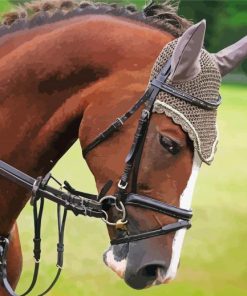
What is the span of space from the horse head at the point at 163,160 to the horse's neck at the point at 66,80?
3.3 inches

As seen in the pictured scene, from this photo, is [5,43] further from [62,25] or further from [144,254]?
[144,254]

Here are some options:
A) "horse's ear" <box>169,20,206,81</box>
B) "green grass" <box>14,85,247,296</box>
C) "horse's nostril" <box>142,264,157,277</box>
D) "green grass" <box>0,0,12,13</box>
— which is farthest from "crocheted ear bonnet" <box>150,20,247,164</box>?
"green grass" <box>14,85,247,296</box>

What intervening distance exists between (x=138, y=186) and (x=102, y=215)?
0.16m

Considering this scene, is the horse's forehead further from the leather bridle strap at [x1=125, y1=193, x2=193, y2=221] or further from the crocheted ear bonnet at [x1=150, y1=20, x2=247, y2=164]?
the leather bridle strap at [x1=125, y1=193, x2=193, y2=221]

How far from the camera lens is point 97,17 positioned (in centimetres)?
187

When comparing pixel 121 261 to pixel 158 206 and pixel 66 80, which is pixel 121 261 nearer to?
pixel 158 206

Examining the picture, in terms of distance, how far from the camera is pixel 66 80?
5.99ft

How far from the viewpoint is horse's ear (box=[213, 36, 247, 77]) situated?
1.84 metres

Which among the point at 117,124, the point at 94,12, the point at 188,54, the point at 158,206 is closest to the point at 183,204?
the point at 158,206

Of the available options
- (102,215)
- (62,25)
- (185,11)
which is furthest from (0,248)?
(185,11)

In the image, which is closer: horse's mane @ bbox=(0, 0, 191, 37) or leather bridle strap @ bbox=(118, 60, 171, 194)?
leather bridle strap @ bbox=(118, 60, 171, 194)

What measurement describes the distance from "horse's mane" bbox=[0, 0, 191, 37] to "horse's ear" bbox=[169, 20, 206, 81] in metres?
0.24

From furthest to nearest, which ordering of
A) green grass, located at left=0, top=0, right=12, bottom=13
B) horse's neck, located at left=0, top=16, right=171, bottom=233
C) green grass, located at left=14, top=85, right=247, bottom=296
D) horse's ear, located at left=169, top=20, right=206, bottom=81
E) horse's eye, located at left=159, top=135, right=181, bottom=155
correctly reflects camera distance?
green grass, located at left=14, top=85, right=247, bottom=296, green grass, located at left=0, top=0, right=12, bottom=13, horse's neck, located at left=0, top=16, right=171, bottom=233, horse's eye, located at left=159, top=135, right=181, bottom=155, horse's ear, located at left=169, top=20, right=206, bottom=81

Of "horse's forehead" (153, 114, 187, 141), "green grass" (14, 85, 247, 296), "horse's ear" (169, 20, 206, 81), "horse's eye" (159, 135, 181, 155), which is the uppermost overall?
"horse's ear" (169, 20, 206, 81)
